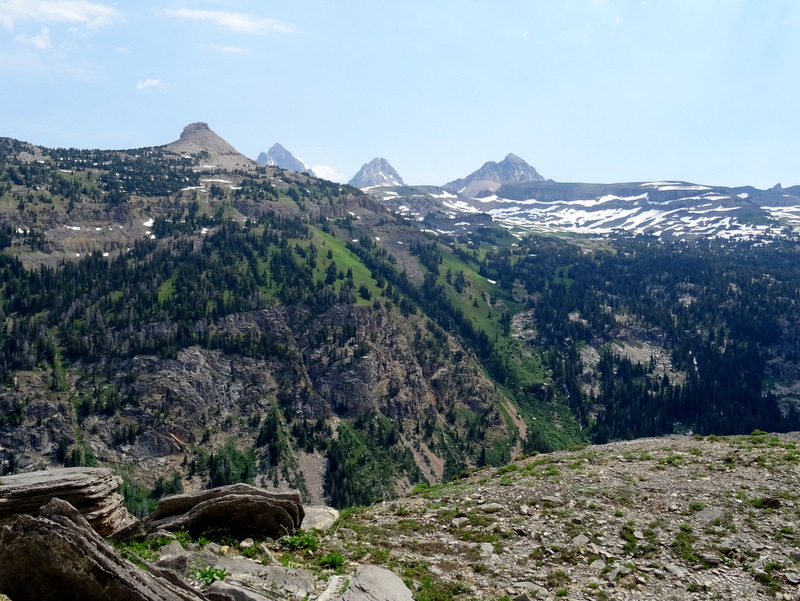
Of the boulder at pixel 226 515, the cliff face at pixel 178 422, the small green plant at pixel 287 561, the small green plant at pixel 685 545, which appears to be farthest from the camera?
the cliff face at pixel 178 422

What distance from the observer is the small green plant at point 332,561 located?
62.0 feet

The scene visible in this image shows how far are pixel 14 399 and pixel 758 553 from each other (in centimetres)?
19428

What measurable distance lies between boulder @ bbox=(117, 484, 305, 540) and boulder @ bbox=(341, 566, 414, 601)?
21.0 ft

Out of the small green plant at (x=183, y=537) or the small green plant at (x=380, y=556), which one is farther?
the small green plant at (x=380, y=556)

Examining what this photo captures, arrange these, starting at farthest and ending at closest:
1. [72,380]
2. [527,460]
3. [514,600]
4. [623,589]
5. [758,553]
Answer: [72,380] < [527,460] < [758,553] < [623,589] < [514,600]

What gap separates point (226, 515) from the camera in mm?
21516

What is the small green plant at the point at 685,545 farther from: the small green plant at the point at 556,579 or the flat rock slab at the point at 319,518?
the flat rock slab at the point at 319,518

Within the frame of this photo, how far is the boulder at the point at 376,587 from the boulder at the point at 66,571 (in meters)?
4.85

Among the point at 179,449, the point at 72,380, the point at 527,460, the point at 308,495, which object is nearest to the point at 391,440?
the point at 308,495

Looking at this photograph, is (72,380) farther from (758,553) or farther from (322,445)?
(758,553)

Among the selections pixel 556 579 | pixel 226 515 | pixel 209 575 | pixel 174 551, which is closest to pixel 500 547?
pixel 556 579

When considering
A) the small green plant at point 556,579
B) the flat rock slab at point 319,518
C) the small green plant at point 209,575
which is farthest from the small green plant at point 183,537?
the small green plant at point 556,579

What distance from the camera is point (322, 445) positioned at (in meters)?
182

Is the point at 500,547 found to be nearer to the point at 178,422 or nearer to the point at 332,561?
the point at 332,561
